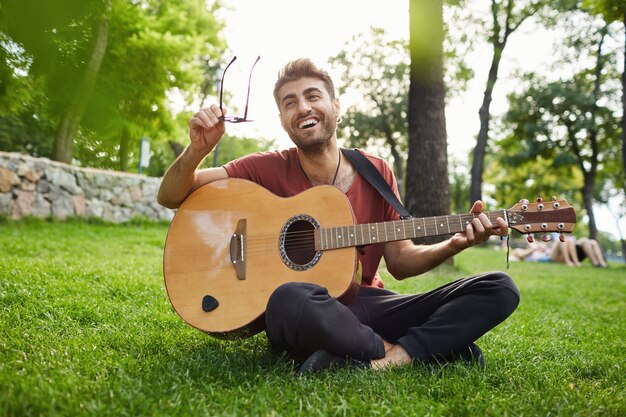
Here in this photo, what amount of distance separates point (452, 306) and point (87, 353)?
187 centimetres

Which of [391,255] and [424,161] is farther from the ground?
[424,161]

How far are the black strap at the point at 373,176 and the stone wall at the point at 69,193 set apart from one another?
211 inches

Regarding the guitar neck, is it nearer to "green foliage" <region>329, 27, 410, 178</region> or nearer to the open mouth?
the open mouth

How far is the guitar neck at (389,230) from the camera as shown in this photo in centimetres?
254

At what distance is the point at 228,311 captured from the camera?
2.52m

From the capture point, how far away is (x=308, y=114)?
120 inches

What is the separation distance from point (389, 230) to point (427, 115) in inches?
201

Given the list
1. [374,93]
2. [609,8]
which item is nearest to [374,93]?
[374,93]

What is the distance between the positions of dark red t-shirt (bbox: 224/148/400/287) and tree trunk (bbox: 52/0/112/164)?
207 cm

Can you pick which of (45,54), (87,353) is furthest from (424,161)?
(45,54)

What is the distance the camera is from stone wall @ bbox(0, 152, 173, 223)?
8391mm

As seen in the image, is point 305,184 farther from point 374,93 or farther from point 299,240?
point 374,93

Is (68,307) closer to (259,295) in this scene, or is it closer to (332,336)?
(259,295)

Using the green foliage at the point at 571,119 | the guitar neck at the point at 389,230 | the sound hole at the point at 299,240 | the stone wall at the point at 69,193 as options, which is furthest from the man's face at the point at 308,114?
the green foliage at the point at 571,119
